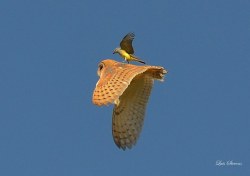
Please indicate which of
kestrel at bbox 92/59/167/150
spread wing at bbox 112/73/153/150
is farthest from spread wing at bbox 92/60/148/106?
spread wing at bbox 112/73/153/150

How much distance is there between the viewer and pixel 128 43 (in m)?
17.1

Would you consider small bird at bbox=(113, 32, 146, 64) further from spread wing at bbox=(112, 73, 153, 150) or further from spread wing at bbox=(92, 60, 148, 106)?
spread wing at bbox=(92, 60, 148, 106)

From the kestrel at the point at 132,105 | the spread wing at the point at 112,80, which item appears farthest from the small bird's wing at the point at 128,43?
the spread wing at the point at 112,80

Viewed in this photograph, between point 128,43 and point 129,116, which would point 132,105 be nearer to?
point 129,116

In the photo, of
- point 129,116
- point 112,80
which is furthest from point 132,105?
point 112,80

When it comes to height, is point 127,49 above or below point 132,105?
above

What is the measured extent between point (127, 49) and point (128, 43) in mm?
133

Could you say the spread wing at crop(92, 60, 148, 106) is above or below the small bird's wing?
below

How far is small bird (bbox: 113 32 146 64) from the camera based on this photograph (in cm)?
1697

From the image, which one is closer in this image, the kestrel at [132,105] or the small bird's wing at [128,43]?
the kestrel at [132,105]

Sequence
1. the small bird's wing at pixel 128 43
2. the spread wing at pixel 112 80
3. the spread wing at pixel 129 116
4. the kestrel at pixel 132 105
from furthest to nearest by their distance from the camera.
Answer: the small bird's wing at pixel 128 43 → the spread wing at pixel 129 116 → the kestrel at pixel 132 105 → the spread wing at pixel 112 80

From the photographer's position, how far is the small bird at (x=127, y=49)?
55.7 feet

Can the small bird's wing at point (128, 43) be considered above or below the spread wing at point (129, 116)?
above

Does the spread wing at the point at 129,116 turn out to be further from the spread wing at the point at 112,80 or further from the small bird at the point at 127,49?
the spread wing at the point at 112,80
